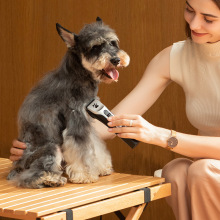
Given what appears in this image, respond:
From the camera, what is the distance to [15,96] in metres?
3.52

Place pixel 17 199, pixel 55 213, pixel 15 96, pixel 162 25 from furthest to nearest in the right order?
pixel 15 96 → pixel 162 25 → pixel 17 199 → pixel 55 213

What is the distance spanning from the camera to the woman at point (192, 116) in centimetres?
185

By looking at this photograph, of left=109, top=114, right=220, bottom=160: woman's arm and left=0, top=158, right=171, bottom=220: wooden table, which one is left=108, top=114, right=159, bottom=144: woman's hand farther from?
left=0, top=158, right=171, bottom=220: wooden table

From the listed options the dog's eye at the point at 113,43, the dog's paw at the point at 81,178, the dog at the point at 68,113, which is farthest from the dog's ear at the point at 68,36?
the dog's paw at the point at 81,178

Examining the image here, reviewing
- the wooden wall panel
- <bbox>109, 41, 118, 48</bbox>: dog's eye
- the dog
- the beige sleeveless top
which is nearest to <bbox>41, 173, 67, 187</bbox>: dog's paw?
the dog

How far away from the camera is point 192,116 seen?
2.14 m

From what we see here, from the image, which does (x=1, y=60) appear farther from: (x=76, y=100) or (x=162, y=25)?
(x=76, y=100)

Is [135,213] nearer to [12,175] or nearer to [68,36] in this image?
[12,175]

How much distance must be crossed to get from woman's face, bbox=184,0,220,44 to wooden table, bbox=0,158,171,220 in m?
0.60

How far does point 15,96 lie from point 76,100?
1.83 metres

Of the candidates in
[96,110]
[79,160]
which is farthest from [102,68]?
[79,160]

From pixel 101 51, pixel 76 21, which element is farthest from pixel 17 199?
pixel 76 21

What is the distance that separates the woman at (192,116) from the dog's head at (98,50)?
0.56 ft

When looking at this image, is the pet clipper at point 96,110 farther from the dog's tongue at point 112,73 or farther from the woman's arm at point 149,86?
the woman's arm at point 149,86
